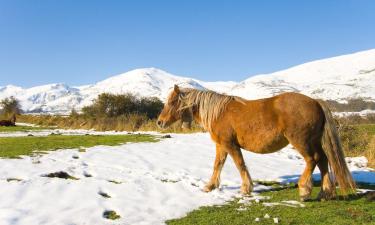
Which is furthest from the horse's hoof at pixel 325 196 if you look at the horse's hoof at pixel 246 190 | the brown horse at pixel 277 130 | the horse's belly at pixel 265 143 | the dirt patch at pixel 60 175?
the dirt patch at pixel 60 175

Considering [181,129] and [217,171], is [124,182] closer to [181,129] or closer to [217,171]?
Answer: [217,171]

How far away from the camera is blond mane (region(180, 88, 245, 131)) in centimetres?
826

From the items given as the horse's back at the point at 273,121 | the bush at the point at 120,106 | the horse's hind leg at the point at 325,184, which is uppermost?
the bush at the point at 120,106

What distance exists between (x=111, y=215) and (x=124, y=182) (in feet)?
7.84

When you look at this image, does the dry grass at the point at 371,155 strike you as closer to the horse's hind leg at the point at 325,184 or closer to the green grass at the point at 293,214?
the green grass at the point at 293,214

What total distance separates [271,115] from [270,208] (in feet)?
5.77

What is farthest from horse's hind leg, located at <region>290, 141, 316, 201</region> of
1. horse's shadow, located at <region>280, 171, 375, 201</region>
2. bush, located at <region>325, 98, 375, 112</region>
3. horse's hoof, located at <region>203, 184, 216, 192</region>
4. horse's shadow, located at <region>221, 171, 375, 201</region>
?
bush, located at <region>325, 98, 375, 112</region>

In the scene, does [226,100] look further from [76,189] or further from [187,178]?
[76,189]

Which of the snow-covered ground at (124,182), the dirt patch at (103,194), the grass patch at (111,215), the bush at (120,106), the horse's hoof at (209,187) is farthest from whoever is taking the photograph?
the bush at (120,106)

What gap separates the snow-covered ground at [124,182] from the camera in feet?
21.5

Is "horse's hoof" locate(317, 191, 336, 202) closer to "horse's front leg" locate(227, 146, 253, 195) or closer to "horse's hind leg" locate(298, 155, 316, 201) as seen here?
"horse's hind leg" locate(298, 155, 316, 201)

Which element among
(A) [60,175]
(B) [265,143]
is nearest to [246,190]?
(B) [265,143]

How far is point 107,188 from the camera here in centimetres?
806

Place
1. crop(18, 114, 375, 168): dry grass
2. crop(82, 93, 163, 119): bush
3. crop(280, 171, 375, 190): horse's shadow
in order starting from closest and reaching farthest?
crop(280, 171, 375, 190): horse's shadow
crop(18, 114, 375, 168): dry grass
crop(82, 93, 163, 119): bush
